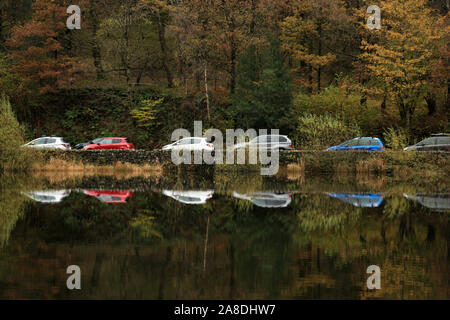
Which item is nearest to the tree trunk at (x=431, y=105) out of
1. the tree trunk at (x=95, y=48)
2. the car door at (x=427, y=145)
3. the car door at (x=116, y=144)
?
the car door at (x=427, y=145)

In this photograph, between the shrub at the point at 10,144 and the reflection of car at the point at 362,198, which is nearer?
the reflection of car at the point at 362,198

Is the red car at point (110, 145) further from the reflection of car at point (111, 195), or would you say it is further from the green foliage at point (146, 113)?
the reflection of car at point (111, 195)

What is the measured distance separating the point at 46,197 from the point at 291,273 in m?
13.4

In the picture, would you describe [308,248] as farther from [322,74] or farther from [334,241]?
[322,74]

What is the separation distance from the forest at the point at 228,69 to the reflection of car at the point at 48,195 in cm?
1906

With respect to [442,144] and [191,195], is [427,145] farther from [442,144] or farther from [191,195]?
[191,195]

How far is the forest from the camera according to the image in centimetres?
4094

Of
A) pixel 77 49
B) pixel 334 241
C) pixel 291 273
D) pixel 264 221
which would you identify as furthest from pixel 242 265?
pixel 77 49

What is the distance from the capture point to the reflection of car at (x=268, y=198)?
19188mm

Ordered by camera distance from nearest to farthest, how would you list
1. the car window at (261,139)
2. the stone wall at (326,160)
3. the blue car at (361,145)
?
the stone wall at (326,160), the blue car at (361,145), the car window at (261,139)

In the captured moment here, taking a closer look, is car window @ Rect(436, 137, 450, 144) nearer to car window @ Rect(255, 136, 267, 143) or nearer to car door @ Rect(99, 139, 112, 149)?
car window @ Rect(255, 136, 267, 143)

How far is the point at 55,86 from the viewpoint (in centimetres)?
4691

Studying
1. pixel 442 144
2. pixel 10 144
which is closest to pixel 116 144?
pixel 10 144

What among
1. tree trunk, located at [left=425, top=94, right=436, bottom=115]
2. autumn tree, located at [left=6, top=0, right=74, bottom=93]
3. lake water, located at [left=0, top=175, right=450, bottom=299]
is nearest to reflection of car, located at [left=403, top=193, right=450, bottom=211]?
lake water, located at [left=0, top=175, right=450, bottom=299]
